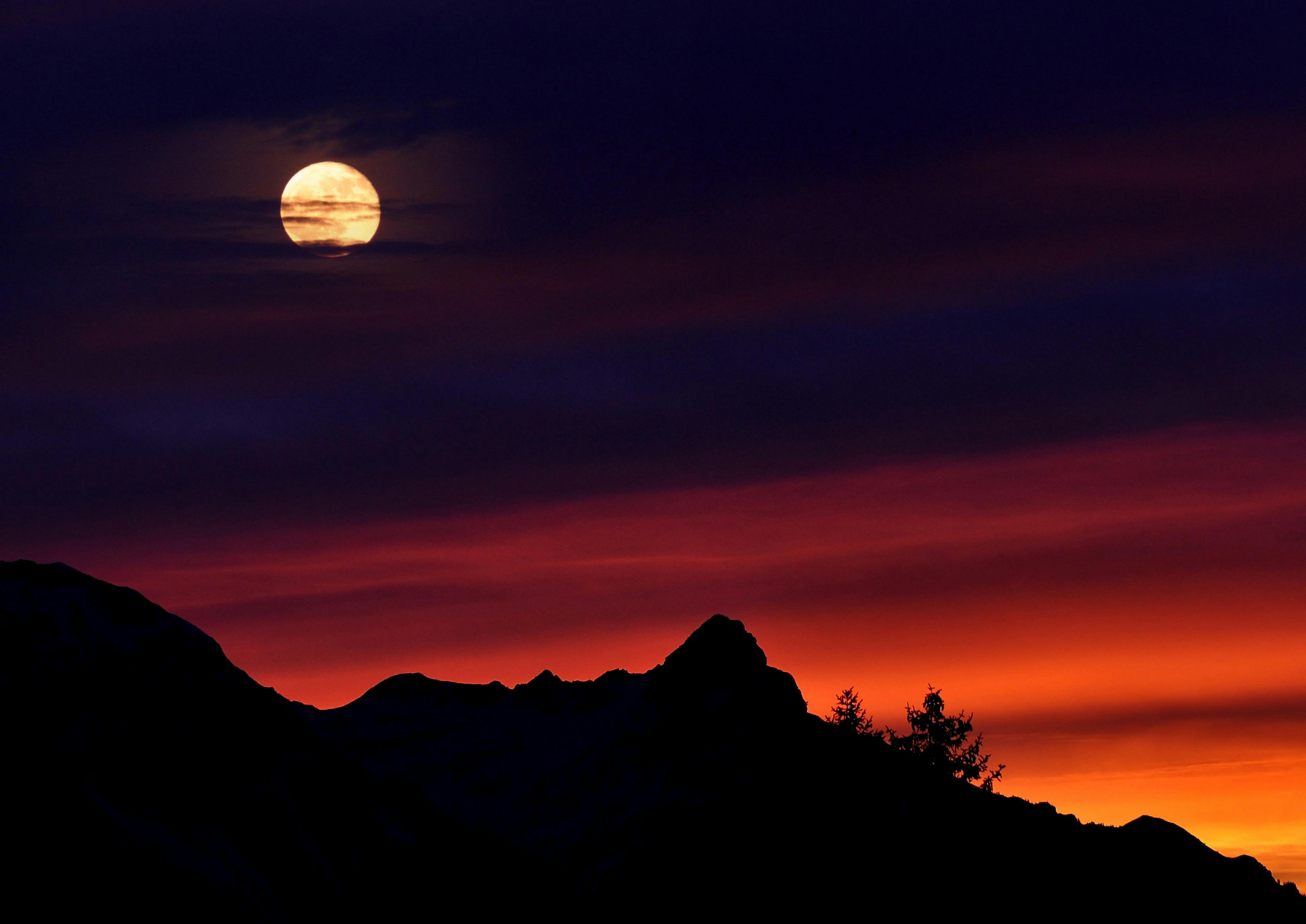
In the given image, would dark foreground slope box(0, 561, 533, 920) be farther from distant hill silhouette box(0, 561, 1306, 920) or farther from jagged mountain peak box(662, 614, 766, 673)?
jagged mountain peak box(662, 614, 766, 673)

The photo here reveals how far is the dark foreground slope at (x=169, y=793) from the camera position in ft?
325

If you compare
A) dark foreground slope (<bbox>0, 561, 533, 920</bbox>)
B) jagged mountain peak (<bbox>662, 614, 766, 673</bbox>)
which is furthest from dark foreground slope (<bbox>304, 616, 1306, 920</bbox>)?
dark foreground slope (<bbox>0, 561, 533, 920</bbox>)

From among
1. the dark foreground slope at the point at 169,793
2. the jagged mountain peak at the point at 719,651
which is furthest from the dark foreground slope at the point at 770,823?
the dark foreground slope at the point at 169,793

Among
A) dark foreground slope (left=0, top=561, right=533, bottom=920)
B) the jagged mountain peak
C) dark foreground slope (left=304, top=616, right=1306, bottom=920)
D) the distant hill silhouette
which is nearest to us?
dark foreground slope (left=0, top=561, right=533, bottom=920)

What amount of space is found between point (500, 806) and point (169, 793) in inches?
1969

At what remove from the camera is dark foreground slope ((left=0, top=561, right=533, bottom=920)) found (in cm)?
9906

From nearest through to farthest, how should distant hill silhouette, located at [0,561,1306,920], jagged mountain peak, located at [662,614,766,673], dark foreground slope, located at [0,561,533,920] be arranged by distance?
dark foreground slope, located at [0,561,533,920]
distant hill silhouette, located at [0,561,1306,920]
jagged mountain peak, located at [662,614,766,673]

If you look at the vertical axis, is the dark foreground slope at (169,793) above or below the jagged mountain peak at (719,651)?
below

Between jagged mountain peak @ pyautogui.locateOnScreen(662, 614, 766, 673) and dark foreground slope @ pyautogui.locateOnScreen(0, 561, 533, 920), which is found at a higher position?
jagged mountain peak @ pyautogui.locateOnScreen(662, 614, 766, 673)

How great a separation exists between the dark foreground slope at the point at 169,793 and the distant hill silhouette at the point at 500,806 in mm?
199

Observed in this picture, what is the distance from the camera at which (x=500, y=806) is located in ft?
510

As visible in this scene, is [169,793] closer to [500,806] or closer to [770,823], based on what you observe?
[500,806]

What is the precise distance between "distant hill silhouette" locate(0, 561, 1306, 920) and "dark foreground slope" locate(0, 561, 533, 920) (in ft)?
0.65

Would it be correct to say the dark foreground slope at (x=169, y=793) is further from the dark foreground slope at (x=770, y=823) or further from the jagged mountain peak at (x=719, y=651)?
the jagged mountain peak at (x=719, y=651)
